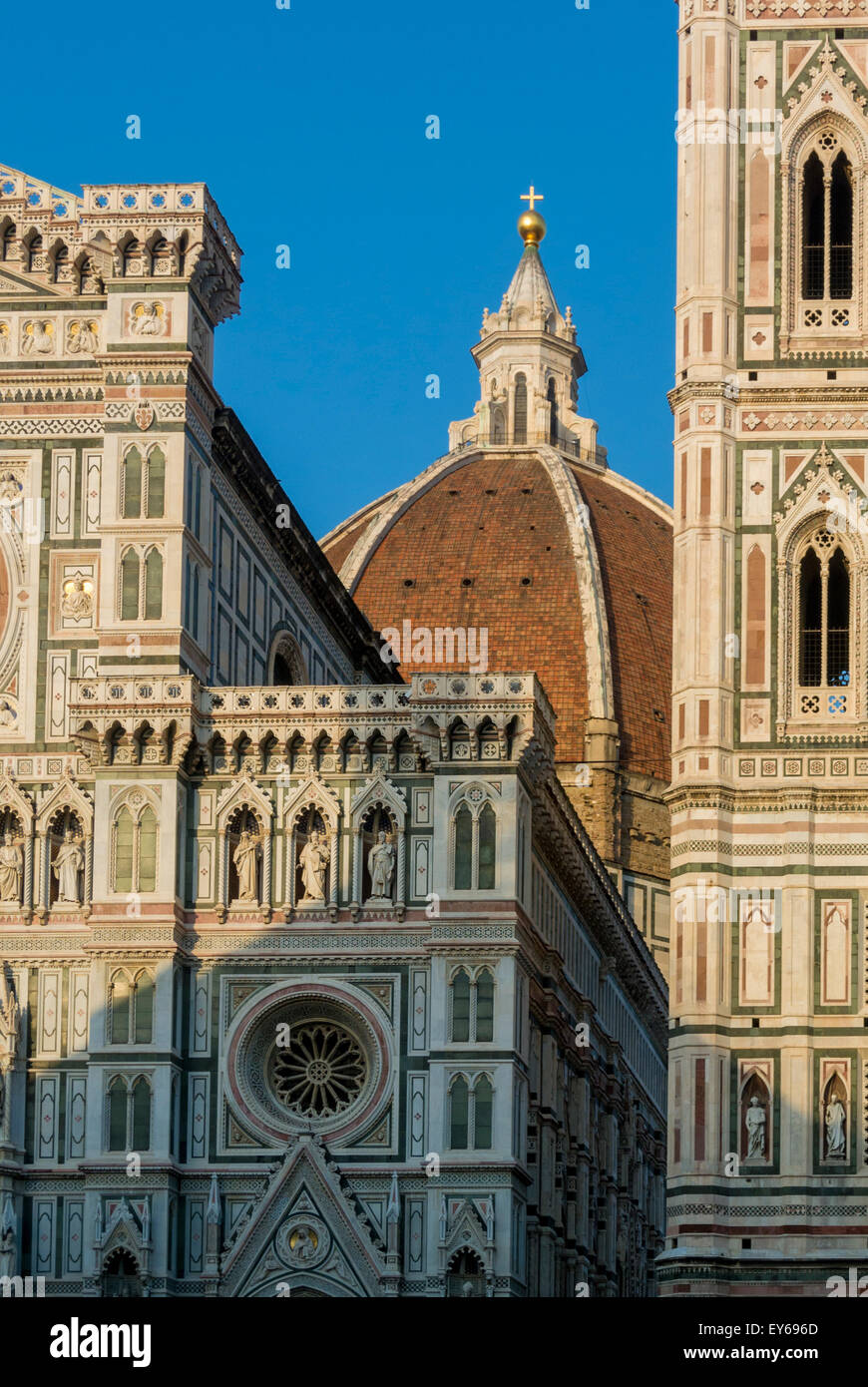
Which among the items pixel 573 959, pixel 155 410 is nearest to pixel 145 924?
pixel 155 410

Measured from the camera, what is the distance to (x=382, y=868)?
173 ft

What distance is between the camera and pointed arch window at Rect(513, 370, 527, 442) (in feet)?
380

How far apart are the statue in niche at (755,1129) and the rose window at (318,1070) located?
6501 millimetres

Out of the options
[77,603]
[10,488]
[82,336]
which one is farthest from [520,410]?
[77,603]

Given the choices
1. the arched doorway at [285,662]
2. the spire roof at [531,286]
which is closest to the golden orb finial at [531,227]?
the spire roof at [531,286]

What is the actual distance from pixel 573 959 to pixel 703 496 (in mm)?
14023

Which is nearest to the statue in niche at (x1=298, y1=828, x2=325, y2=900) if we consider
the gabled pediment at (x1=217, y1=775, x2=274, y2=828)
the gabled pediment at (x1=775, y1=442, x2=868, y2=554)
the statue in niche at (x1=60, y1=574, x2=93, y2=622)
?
the gabled pediment at (x1=217, y1=775, x2=274, y2=828)

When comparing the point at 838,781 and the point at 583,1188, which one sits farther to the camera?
the point at 583,1188

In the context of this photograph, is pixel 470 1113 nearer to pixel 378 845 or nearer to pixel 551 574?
pixel 378 845

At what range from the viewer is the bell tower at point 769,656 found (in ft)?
160

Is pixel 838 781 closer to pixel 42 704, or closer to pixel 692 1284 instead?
pixel 692 1284

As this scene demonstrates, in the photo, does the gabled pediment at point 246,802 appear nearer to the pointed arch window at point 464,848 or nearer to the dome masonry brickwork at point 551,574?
the pointed arch window at point 464,848

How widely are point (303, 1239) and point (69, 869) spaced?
6.82 m

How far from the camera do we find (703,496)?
51.0 m
